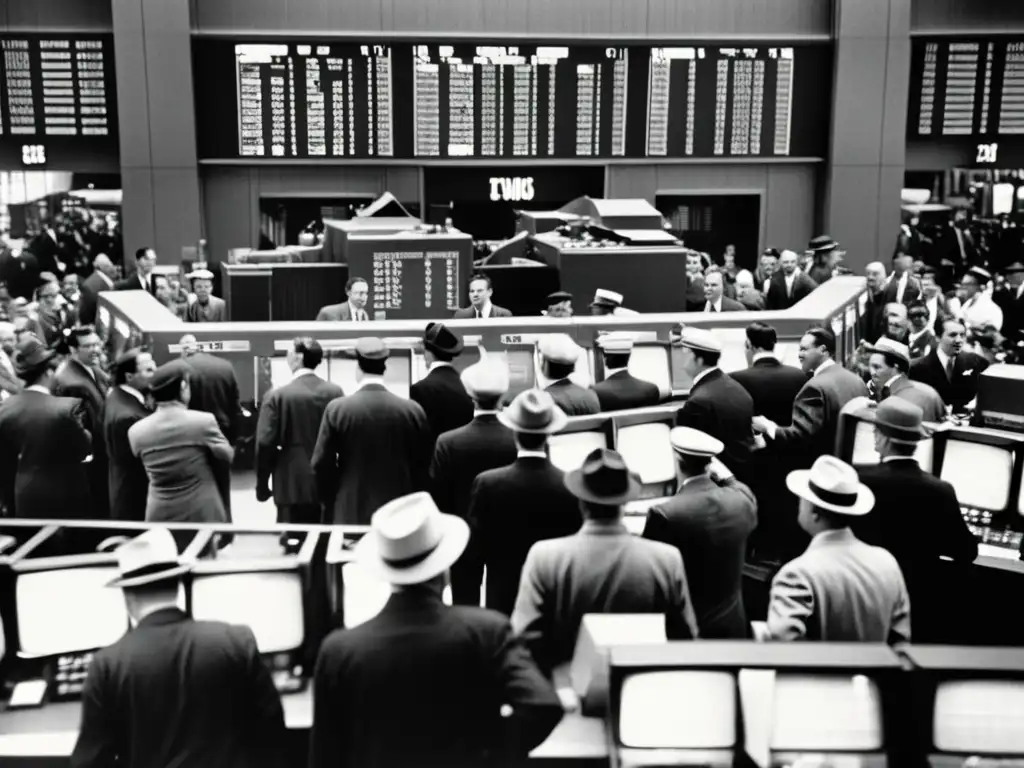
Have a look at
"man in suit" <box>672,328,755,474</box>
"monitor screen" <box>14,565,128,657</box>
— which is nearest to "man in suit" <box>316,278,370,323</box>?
"man in suit" <box>672,328,755,474</box>

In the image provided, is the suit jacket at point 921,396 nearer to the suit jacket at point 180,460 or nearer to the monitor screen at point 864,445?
the monitor screen at point 864,445

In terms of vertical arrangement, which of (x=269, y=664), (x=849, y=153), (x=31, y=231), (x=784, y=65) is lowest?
(x=269, y=664)

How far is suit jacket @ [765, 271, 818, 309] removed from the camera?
30.9ft

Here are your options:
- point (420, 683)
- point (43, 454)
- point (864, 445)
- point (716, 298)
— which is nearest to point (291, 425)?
point (43, 454)

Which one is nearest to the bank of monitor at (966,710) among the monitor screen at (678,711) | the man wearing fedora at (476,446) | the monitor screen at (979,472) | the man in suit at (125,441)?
the monitor screen at (678,711)

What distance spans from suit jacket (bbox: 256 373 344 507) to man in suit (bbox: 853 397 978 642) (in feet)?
8.24

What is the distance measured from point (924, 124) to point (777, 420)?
22.7ft

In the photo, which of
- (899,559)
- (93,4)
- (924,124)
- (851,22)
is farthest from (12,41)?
(899,559)

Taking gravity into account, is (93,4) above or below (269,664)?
above

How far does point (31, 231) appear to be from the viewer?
12.9 meters

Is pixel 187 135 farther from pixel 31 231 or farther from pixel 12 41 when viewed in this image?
pixel 31 231

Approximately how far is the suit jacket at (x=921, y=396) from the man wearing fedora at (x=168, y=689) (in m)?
3.52

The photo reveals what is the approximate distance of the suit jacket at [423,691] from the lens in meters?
2.54

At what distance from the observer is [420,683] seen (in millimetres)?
2537
